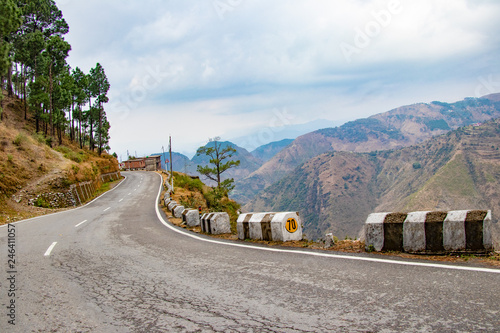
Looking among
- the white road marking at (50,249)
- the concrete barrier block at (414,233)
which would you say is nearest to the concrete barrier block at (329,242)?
the concrete barrier block at (414,233)

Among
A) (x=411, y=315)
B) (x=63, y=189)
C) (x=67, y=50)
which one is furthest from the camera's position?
(x=67, y=50)

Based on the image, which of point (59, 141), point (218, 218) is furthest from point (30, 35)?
point (218, 218)

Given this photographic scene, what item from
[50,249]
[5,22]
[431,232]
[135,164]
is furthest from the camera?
[135,164]

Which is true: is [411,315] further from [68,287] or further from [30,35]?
[30,35]

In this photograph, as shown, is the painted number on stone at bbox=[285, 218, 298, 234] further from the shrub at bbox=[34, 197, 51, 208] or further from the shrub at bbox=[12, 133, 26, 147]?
the shrub at bbox=[12, 133, 26, 147]

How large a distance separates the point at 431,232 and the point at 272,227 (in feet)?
11.9

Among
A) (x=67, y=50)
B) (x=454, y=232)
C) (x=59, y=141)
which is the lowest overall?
(x=454, y=232)

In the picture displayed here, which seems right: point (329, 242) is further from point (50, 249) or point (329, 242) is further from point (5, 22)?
point (5, 22)

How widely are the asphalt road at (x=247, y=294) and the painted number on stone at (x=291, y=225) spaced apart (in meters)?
1.17

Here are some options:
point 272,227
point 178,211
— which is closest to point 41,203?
point 178,211

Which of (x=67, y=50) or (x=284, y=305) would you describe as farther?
(x=67, y=50)

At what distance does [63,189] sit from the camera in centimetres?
2631

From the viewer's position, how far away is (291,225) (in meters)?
8.34

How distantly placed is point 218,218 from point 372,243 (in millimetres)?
5310
